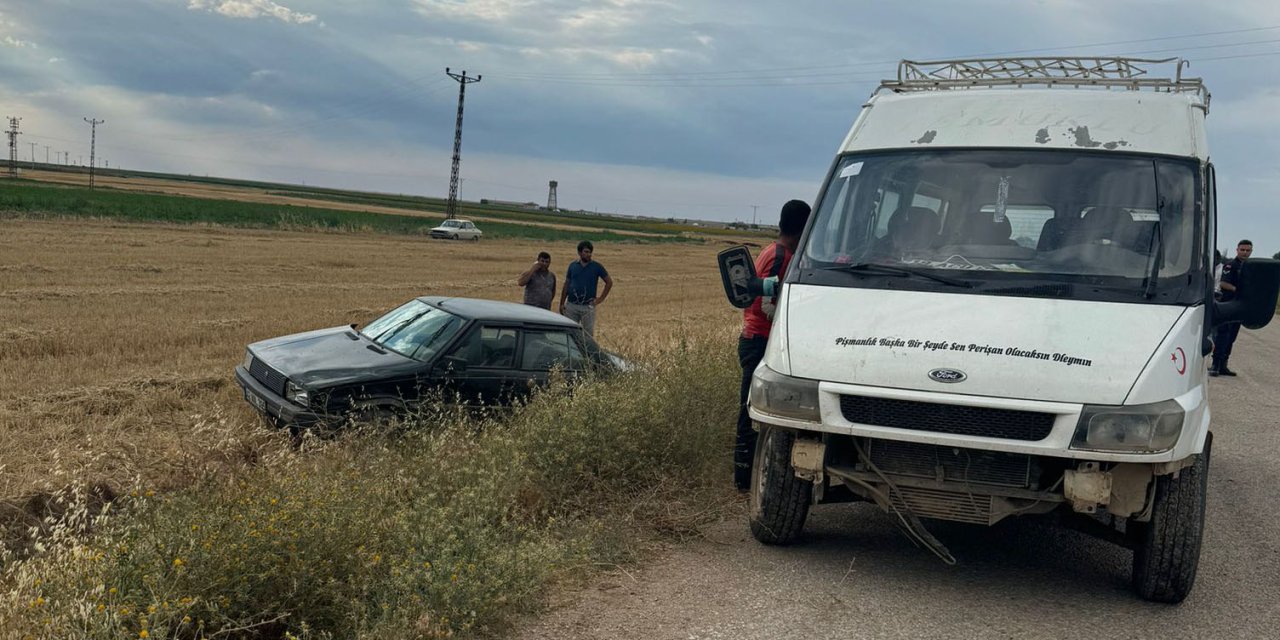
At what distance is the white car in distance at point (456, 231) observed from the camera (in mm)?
51500

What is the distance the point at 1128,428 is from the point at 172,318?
1422cm

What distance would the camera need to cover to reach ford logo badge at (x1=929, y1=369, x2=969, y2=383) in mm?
4582

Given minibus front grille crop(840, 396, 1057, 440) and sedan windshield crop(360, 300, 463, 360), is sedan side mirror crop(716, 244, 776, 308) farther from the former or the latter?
sedan windshield crop(360, 300, 463, 360)

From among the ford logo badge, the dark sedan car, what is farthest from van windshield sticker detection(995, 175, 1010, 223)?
the dark sedan car

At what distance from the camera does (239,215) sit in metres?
46.9

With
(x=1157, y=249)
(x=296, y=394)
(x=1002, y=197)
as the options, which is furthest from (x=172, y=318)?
(x=1157, y=249)

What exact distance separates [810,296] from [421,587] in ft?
7.86

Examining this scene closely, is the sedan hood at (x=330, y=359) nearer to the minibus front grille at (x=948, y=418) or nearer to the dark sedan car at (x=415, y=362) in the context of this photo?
the dark sedan car at (x=415, y=362)

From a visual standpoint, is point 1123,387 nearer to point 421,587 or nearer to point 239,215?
point 421,587

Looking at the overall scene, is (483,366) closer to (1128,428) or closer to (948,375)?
(948,375)

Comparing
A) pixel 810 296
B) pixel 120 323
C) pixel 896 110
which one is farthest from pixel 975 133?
pixel 120 323

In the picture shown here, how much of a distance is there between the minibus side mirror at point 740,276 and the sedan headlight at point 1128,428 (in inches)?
78.8

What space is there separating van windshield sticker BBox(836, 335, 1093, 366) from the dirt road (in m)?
1.18

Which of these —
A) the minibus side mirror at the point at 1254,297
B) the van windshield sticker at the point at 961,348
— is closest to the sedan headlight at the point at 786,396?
the van windshield sticker at the point at 961,348
